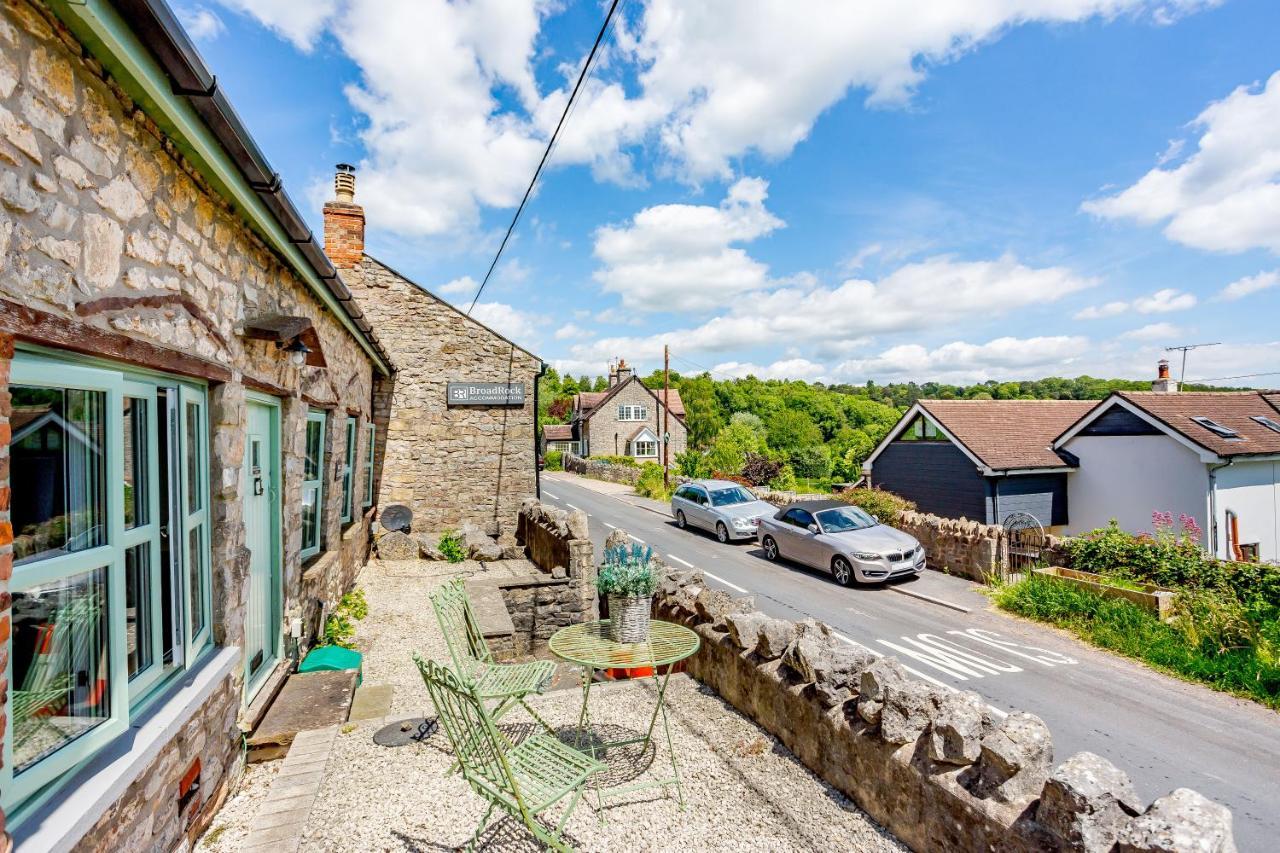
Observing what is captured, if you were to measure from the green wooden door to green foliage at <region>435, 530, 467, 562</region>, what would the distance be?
6.73 meters

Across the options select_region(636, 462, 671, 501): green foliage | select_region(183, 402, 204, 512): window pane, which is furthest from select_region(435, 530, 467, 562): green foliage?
select_region(636, 462, 671, 501): green foliage

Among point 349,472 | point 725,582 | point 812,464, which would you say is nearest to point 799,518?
point 725,582

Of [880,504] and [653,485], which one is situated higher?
[880,504]

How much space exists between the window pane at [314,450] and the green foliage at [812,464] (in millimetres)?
32402

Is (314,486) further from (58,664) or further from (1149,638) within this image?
(1149,638)

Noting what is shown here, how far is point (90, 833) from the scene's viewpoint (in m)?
2.22

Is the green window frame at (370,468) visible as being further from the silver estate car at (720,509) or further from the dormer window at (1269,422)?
the dormer window at (1269,422)

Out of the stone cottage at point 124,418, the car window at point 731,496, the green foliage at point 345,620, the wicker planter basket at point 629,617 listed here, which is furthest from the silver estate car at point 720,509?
the stone cottage at point 124,418

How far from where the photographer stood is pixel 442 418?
42.8 feet

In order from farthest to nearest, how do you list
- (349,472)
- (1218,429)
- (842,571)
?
(1218,429)
(842,571)
(349,472)

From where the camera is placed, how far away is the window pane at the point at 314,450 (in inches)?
265

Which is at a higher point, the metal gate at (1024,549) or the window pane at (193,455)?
the window pane at (193,455)

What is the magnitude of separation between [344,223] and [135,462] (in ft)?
34.0

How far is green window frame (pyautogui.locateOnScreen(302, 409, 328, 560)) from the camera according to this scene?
6742 mm
